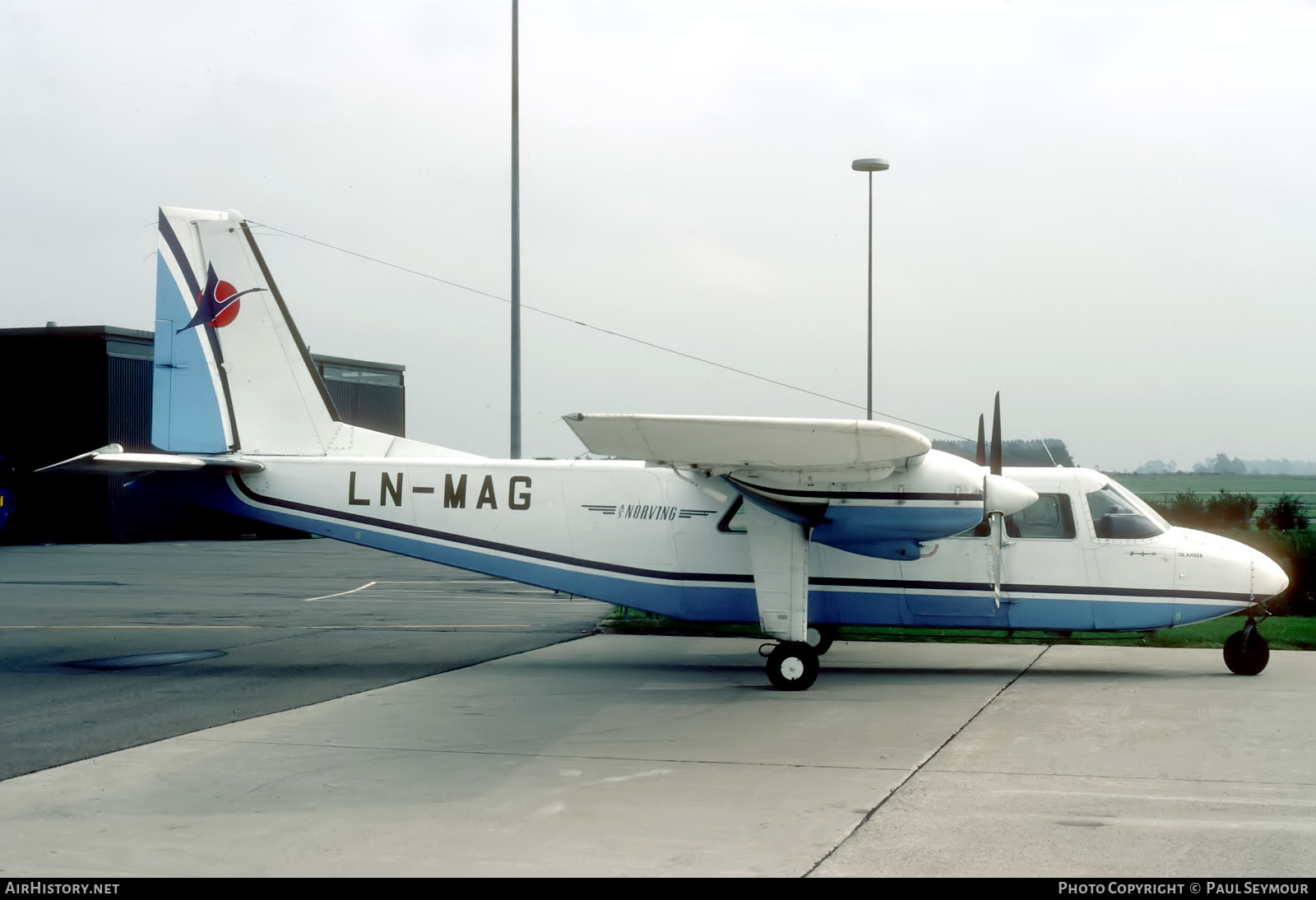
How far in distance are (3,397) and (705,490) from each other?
34.9 m

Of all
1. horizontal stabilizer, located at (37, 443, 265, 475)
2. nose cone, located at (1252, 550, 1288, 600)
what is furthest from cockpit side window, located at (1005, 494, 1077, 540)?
horizontal stabilizer, located at (37, 443, 265, 475)

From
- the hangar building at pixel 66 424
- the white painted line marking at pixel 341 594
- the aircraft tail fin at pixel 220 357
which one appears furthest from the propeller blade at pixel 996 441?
the hangar building at pixel 66 424

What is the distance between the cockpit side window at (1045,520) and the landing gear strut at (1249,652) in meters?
2.19

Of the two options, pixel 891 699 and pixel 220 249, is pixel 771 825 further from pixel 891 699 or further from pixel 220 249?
pixel 220 249

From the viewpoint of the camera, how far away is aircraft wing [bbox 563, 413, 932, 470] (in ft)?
33.9

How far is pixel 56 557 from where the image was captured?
105 feet

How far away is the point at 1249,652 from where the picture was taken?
1297 cm

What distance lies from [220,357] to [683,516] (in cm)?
581

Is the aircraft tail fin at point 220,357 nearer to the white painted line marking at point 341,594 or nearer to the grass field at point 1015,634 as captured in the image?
the grass field at point 1015,634

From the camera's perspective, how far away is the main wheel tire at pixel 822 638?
14242 millimetres

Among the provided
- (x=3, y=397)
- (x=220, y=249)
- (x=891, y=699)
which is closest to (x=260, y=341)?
(x=220, y=249)

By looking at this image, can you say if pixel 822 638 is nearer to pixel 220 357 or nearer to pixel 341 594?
pixel 220 357

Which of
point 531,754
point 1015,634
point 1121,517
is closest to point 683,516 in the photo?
point 531,754
